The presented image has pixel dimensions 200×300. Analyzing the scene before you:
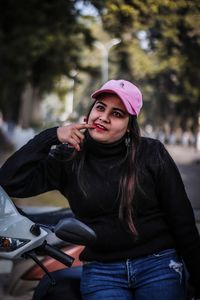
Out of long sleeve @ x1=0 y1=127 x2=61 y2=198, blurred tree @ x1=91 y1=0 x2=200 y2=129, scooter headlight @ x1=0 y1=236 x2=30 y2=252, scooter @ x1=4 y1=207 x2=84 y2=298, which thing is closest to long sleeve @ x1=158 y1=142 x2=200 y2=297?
long sleeve @ x1=0 y1=127 x2=61 y2=198

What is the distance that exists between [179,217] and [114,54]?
15510 millimetres

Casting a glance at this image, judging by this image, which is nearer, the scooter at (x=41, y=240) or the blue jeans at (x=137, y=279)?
the scooter at (x=41, y=240)

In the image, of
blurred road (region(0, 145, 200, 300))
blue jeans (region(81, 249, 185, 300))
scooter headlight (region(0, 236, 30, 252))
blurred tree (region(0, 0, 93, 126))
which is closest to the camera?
scooter headlight (region(0, 236, 30, 252))

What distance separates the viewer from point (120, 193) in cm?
234

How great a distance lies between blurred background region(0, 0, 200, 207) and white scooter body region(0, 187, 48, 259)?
1330 mm

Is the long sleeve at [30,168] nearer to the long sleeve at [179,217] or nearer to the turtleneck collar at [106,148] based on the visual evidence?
the turtleneck collar at [106,148]

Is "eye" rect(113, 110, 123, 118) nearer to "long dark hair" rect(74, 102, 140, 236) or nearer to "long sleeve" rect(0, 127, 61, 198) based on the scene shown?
"long dark hair" rect(74, 102, 140, 236)

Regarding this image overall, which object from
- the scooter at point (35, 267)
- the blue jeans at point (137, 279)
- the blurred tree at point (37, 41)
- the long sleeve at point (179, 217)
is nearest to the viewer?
the blue jeans at point (137, 279)

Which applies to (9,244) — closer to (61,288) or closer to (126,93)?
(61,288)

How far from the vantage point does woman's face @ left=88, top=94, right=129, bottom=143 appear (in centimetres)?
238

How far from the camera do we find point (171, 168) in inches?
94.7

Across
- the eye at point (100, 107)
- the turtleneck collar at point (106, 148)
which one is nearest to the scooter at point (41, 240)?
the turtleneck collar at point (106, 148)

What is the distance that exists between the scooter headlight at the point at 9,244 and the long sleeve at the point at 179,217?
25.1 inches

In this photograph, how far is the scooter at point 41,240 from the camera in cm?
205
